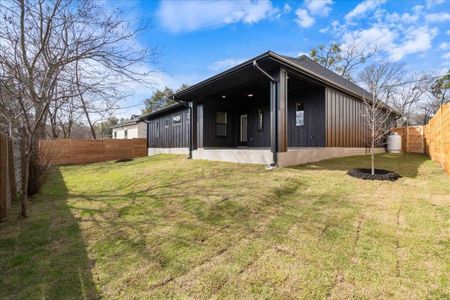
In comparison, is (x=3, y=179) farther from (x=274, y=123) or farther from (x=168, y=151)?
(x=168, y=151)

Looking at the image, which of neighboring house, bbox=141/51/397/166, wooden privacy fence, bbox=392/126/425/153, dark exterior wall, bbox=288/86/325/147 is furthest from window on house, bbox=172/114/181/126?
wooden privacy fence, bbox=392/126/425/153

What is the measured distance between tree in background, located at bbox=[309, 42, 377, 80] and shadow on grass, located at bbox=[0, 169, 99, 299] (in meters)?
24.8

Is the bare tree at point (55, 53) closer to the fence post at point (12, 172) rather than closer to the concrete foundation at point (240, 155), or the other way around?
the fence post at point (12, 172)

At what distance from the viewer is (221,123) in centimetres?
1176

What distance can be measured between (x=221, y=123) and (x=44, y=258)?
9.40 m

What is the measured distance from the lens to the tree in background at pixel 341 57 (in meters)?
22.7

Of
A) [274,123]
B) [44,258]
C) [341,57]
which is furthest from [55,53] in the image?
[341,57]

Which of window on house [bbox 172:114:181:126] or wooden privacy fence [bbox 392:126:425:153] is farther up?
window on house [bbox 172:114:181:126]

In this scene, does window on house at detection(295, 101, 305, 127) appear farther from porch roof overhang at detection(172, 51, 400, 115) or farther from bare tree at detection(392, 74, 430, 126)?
bare tree at detection(392, 74, 430, 126)

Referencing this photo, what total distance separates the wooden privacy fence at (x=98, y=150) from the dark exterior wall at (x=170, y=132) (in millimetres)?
1087

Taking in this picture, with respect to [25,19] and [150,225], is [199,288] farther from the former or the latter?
[25,19]

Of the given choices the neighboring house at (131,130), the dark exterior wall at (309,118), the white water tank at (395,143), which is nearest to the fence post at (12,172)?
the dark exterior wall at (309,118)

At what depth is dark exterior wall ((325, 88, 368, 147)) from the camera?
9.41 m

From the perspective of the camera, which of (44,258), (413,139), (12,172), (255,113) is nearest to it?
(44,258)
